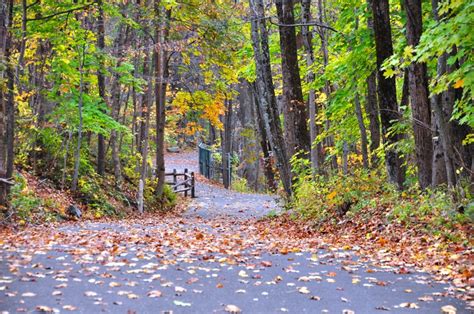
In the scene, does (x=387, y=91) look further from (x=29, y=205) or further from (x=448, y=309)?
(x=29, y=205)

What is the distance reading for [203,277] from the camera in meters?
7.15

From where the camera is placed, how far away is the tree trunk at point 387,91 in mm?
12430

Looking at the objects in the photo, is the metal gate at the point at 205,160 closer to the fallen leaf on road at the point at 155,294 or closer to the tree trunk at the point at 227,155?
the tree trunk at the point at 227,155

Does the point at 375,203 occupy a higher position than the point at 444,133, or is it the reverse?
the point at 444,133

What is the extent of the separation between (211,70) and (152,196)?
5896mm

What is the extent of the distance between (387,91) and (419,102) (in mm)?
1524

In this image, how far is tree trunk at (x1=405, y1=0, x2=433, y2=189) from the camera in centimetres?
1104

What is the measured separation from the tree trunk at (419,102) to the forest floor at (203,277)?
8.99 ft

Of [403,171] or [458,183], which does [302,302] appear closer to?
[458,183]

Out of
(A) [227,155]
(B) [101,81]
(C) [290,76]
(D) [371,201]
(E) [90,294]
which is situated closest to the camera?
(E) [90,294]

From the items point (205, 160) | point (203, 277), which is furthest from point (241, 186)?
point (203, 277)

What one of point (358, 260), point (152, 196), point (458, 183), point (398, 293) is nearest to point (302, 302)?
point (398, 293)

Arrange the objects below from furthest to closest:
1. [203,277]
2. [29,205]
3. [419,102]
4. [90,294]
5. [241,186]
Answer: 1. [241,186]
2. [29,205]
3. [419,102]
4. [203,277]
5. [90,294]

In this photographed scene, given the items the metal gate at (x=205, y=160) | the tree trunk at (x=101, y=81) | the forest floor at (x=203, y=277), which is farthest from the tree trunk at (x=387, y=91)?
the metal gate at (x=205, y=160)
